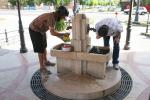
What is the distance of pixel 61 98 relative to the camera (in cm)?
480

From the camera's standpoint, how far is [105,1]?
168 feet

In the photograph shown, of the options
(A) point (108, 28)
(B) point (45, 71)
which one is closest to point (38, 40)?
(B) point (45, 71)

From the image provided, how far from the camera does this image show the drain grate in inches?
191

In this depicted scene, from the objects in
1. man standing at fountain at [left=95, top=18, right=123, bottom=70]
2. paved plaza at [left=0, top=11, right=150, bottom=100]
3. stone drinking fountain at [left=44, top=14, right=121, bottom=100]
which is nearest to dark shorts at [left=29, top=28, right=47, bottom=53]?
stone drinking fountain at [left=44, top=14, right=121, bottom=100]

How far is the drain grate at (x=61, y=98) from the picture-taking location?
191 inches

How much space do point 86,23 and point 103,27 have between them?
42cm

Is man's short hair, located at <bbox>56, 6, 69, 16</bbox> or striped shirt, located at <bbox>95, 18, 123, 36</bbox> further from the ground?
man's short hair, located at <bbox>56, 6, 69, 16</bbox>

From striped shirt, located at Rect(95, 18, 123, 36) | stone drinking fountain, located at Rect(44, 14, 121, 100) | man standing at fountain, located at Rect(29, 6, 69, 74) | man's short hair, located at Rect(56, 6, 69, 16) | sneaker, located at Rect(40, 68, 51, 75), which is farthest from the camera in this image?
sneaker, located at Rect(40, 68, 51, 75)

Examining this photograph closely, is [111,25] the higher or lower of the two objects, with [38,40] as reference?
higher

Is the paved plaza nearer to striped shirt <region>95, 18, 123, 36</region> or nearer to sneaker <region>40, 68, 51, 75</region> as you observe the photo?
sneaker <region>40, 68, 51, 75</region>

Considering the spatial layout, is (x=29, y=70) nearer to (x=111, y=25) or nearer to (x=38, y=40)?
(x=38, y=40)

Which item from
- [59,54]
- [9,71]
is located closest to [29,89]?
[59,54]

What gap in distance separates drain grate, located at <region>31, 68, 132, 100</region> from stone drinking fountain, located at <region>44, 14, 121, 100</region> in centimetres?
9

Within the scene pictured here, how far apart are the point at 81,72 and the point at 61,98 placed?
984 mm
